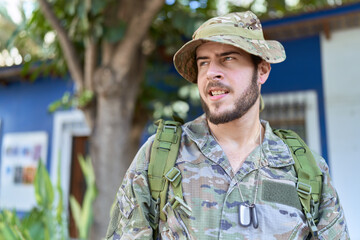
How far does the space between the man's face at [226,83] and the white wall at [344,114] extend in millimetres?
3207

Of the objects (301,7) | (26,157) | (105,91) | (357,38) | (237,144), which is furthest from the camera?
(26,157)

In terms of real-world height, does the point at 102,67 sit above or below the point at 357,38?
below

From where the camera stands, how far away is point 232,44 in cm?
117

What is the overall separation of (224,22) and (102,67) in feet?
7.73

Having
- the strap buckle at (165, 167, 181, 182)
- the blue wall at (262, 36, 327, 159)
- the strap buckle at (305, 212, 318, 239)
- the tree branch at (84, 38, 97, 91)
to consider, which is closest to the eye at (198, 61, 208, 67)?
the strap buckle at (165, 167, 181, 182)

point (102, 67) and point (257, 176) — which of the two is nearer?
point (257, 176)

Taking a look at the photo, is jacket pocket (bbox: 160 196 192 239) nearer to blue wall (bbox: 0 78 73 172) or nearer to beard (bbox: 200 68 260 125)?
beard (bbox: 200 68 260 125)

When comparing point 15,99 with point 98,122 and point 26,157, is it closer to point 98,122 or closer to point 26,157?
point 26,157

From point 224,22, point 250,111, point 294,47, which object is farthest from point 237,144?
point 294,47

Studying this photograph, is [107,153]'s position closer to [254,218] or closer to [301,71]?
[254,218]

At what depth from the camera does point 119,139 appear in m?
3.44

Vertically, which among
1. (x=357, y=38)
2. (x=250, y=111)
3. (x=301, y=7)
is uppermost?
(x=301, y=7)

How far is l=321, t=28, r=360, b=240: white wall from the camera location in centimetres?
398

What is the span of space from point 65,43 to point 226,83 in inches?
105
